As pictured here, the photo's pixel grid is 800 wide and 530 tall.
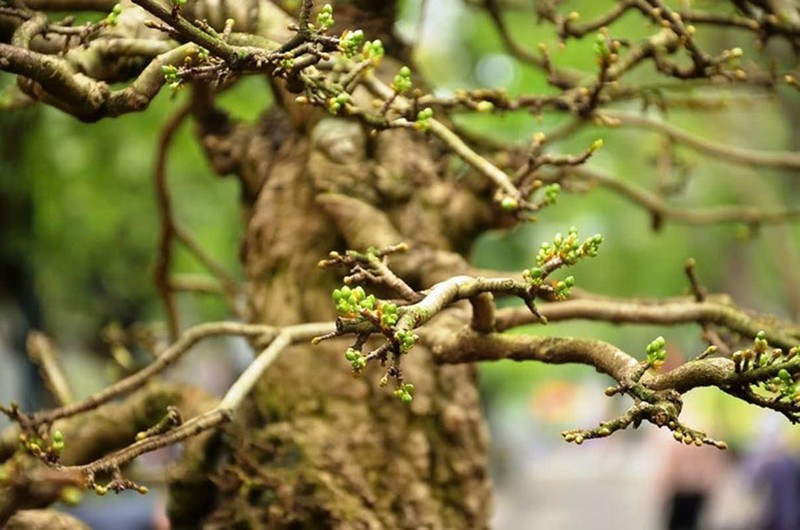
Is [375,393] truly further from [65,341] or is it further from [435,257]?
[65,341]

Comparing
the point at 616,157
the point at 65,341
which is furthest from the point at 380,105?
the point at 65,341

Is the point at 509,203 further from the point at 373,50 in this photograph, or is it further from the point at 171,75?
the point at 171,75

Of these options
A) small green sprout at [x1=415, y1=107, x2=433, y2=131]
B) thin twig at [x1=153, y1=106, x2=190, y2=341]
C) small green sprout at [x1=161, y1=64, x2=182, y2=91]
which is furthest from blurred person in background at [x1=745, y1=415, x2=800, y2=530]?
small green sprout at [x1=161, y1=64, x2=182, y2=91]

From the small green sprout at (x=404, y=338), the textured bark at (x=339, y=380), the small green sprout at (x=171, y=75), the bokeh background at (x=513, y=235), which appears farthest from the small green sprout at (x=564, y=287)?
the textured bark at (x=339, y=380)

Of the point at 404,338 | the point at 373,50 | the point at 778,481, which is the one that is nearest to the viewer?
the point at 404,338

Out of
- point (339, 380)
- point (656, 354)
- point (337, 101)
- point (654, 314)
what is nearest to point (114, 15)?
point (337, 101)

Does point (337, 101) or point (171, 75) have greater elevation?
point (171, 75)
